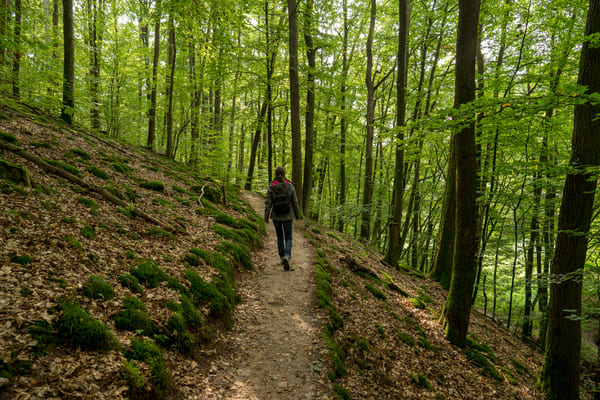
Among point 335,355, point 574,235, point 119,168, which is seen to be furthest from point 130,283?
point 574,235

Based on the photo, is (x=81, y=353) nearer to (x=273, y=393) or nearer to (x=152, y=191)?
(x=273, y=393)

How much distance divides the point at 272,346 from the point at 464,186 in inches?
220

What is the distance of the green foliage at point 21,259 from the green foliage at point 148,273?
1254mm

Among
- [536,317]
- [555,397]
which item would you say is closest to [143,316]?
[555,397]

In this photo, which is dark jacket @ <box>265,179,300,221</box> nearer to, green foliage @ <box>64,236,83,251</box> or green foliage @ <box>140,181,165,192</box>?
green foliage @ <box>64,236,83,251</box>

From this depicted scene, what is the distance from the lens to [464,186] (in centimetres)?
664

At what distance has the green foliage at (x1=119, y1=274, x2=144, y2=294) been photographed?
13.6 ft

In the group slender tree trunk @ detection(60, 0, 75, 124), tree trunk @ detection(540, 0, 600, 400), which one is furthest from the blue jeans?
slender tree trunk @ detection(60, 0, 75, 124)

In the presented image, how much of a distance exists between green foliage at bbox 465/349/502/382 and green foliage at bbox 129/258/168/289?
24.9 ft

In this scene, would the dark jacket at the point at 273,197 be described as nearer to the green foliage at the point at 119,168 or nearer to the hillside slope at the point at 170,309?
the hillside slope at the point at 170,309

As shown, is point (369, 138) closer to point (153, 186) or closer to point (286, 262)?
point (286, 262)

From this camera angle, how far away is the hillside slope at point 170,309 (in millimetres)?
2914

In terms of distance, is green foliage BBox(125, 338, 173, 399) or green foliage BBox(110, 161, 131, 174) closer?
green foliage BBox(125, 338, 173, 399)

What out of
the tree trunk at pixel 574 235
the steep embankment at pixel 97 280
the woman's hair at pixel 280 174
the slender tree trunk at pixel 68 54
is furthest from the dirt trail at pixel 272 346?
the slender tree trunk at pixel 68 54
